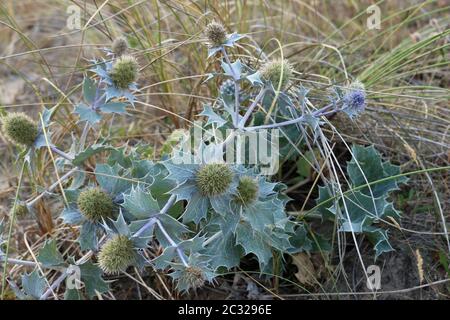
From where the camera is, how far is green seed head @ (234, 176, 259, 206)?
125 cm

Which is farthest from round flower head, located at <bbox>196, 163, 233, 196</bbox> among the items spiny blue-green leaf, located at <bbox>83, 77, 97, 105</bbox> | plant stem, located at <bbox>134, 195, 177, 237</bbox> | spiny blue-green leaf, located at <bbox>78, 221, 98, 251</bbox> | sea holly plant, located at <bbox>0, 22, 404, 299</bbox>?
spiny blue-green leaf, located at <bbox>83, 77, 97, 105</bbox>

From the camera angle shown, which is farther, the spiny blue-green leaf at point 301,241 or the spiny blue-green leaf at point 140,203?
the spiny blue-green leaf at point 301,241

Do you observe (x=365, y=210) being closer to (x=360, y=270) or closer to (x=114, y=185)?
(x=360, y=270)

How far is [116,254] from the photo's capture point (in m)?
1.22

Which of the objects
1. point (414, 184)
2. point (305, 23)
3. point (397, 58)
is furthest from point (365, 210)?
point (305, 23)

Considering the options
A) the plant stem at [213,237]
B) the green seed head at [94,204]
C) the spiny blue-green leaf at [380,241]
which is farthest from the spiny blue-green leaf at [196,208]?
the spiny blue-green leaf at [380,241]

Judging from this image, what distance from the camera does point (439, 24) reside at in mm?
2258

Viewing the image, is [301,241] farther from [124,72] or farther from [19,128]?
[19,128]

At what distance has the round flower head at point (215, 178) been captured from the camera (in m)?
1.19

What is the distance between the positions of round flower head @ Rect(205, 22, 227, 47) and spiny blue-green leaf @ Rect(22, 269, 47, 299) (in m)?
0.72

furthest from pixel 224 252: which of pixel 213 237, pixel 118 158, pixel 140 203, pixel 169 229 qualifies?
pixel 118 158

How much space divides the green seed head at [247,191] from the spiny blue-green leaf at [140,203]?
0.20 m

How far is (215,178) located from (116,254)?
0.93 ft

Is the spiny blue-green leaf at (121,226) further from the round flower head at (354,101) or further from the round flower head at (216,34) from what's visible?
the round flower head at (354,101)
